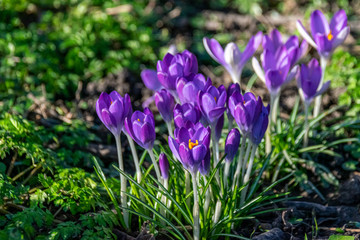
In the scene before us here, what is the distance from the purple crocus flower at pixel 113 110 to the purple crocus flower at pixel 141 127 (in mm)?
56

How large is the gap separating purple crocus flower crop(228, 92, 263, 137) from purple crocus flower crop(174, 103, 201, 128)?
157 millimetres

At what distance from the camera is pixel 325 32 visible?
2.71 metres

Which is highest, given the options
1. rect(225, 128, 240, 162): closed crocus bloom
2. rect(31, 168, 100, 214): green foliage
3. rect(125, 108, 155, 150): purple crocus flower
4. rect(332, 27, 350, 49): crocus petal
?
rect(332, 27, 350, 49): crocus petal

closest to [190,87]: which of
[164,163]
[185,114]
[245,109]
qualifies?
[185,114]

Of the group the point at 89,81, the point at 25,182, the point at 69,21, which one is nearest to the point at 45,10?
the point at 69,21

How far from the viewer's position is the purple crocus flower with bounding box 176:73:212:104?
193 cm

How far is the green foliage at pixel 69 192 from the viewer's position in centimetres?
205

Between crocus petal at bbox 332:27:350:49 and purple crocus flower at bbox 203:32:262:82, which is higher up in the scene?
crocus petal at bbox 332:27:350:49

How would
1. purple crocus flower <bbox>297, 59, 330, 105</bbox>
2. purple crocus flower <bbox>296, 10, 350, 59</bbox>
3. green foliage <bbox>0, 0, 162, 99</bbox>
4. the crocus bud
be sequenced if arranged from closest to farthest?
the crocus bud < purple crocus flower <bbox>297, 59, 330, 105</bbox> < purple crocus flower <bbox>296, 10, 350, 59</bbox> < green foliage <bbox>0, 0, 162, 99</bbox>

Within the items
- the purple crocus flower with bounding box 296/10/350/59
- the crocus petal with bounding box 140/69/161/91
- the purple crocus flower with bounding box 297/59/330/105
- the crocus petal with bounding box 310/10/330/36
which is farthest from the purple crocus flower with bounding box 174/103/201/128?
the crocus petal with bounding box 310/10/330/36

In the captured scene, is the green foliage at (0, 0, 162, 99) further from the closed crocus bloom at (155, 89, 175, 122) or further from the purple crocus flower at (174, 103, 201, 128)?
the purple crocus flower at (174, 103, 201, 128)

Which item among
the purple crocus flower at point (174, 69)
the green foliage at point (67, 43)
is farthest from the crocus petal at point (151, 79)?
the green foliage at point (67, 43)

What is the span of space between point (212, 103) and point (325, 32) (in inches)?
48.1

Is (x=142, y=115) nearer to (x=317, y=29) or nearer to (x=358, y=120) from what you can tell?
(x=317, y=29)
